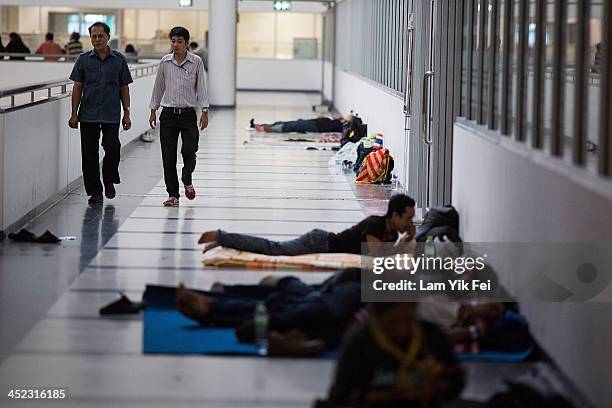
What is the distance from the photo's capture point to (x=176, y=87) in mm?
12477

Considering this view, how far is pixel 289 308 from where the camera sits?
23.1 feet

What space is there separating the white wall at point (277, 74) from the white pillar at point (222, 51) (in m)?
12.8

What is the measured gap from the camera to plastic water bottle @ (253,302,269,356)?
6.46m

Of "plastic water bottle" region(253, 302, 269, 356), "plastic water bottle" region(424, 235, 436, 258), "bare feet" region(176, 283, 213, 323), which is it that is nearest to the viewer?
"plastic water bottle" region(253, 302, 269, 356)

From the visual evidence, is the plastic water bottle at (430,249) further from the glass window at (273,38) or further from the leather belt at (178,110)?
the glass window at (273,38)

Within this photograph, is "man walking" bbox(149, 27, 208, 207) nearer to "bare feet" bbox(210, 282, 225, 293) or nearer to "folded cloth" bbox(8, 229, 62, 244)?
"folded cloth" bbox(8, 229, 62, 244)

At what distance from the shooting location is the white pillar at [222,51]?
108 feet

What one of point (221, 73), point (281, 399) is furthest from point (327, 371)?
point (221, 73)

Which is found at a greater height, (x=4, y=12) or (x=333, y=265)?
(x=4, y=12)

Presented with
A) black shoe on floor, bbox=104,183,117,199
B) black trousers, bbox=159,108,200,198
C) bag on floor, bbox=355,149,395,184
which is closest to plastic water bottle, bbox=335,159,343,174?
bag on floor, bbox=355,149,395,184

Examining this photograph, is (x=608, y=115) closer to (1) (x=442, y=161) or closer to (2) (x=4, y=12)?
(1) (x=442, y=161)

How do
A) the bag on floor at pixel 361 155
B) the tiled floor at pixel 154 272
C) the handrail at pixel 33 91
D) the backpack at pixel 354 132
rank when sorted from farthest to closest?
the backpack at pixel 354 132
the bag on floor at pixel 361 155
the handrail at pixel 33 91
the tiled floor at pixel 154 272

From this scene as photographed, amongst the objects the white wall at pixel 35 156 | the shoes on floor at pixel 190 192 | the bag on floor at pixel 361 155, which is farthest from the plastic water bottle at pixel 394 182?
the white wall at pixel 35 156

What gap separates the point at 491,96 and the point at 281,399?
15.0 feet
